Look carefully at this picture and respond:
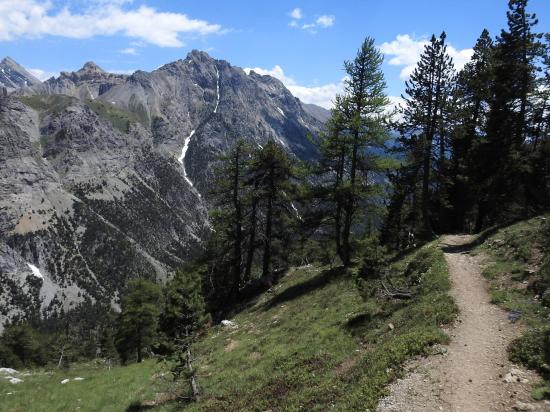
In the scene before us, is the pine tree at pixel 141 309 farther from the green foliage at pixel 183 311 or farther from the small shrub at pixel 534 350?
the small shrub at pixel 534 350

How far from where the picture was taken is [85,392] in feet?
72.9

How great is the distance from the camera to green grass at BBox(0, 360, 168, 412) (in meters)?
20.2

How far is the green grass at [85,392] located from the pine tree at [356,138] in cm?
1656

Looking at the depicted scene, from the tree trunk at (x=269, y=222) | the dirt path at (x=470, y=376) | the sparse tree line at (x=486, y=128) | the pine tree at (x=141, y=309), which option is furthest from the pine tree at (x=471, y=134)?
the pine tree at (x=141, y=309)

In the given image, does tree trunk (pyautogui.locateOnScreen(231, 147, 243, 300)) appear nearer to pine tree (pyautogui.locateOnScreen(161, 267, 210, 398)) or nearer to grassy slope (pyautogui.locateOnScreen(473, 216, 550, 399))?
pine tree (pyautogui.locateOnScreen(161, 267, 210, 398))

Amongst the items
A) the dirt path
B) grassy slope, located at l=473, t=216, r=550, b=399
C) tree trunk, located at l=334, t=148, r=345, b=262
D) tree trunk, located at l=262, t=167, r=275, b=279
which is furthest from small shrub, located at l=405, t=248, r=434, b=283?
tree trunk, located at l=262, t=167, r=275, b=279

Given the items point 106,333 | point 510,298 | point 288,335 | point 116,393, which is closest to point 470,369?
point 510,298

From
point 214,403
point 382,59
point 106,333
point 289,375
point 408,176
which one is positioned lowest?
point 106,333

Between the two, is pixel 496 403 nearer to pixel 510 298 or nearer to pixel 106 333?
pixel 510 298

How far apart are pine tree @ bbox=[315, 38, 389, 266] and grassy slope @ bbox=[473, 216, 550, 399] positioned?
9.01 m

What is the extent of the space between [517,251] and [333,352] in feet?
36.4

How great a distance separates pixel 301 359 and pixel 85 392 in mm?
12750

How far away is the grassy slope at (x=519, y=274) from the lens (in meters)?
12.6

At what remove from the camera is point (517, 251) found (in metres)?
20.8
